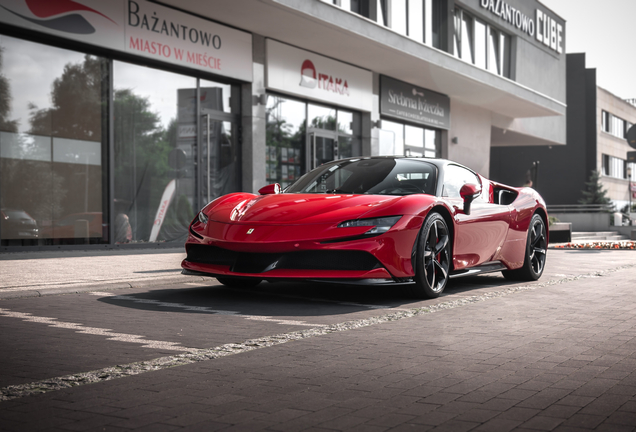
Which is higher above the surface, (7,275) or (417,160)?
(417,160)

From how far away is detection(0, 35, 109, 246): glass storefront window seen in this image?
37.2 ft

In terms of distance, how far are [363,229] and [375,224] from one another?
0.45 feet

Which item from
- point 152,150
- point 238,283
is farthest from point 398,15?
point 238,283

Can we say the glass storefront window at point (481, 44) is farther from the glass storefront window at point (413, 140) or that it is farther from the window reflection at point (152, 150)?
the window reflection at point (152, 150)

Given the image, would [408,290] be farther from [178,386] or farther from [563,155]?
[563,155]

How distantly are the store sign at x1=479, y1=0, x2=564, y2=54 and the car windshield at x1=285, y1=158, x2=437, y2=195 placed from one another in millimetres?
19937

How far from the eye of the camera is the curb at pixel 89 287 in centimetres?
661

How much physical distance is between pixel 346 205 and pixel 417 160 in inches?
58.0

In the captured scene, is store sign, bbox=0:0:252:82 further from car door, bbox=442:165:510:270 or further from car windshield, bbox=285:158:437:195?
car door, bbox=442:165:510:270

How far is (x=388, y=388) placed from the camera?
3.39 meters

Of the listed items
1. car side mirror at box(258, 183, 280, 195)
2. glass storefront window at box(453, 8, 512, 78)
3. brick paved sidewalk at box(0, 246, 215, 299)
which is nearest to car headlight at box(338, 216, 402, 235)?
car side mirror at box(258, 183, 280, 195)

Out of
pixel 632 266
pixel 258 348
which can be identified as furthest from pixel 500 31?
pixel 258 348

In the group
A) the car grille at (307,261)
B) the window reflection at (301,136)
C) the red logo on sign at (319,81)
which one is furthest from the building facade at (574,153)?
the car grille at (307,261)

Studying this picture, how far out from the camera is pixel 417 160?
748cm
